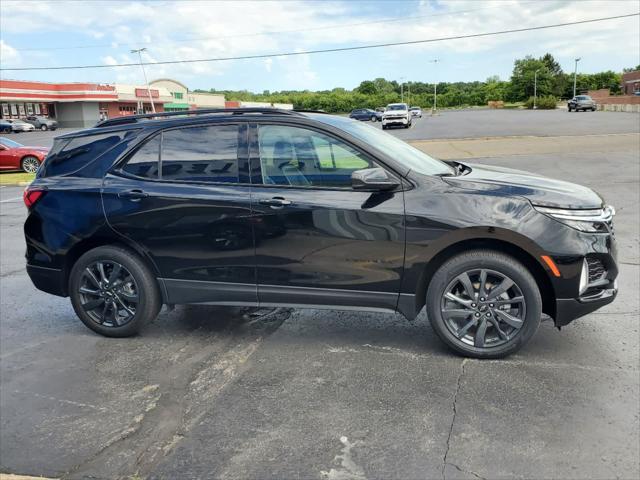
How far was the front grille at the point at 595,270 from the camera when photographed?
13.1ft

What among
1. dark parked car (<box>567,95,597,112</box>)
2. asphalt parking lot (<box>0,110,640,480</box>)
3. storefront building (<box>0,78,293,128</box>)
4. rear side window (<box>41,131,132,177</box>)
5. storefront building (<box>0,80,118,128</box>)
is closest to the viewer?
asphalt parking lot (<box>0,110,640,480</box>)

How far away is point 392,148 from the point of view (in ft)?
15.4

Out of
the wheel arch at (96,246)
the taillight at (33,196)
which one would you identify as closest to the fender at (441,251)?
the wheel arch at (96,246)

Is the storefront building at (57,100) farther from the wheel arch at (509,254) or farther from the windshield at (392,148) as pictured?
the wheel arch at (509,254)

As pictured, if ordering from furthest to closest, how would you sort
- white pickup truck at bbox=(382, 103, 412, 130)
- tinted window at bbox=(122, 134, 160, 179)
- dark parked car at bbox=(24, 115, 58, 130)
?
dark parked car at bbox=(24, 115, 58, 130) → white pickup truck at bbox=(382, 103, 412, 130) → tinted window at bbox=(122, 134, 160, 179)

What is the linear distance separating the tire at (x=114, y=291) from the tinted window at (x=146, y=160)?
2.16ft

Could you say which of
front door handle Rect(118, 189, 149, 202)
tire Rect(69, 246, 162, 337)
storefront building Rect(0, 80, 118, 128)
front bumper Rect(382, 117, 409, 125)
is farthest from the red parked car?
storefront building Rect(0, 80, 118, 128)

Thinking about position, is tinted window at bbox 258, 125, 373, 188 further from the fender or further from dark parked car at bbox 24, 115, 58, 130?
dark parked car at bbox 24, 115, 58, 130

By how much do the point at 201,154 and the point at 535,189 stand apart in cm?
256

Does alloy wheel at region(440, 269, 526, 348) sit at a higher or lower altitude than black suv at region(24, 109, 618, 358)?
lower

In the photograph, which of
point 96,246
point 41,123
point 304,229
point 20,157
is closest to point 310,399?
point 304,229

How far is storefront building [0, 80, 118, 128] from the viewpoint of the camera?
6519cm

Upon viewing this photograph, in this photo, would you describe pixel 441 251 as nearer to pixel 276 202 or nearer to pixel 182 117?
pixel 276 202

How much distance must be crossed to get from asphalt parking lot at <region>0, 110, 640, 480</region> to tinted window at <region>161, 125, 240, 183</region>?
1376mm
